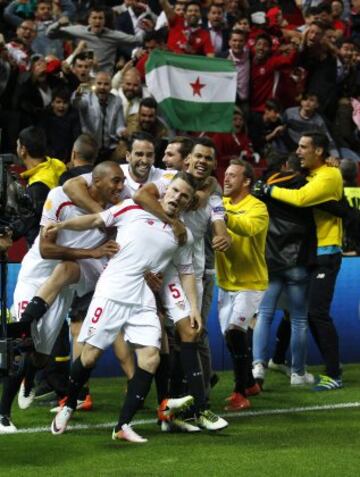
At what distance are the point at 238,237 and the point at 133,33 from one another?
25.4 ft

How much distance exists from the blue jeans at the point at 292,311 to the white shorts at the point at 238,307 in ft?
2.84

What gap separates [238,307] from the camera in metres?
10.5

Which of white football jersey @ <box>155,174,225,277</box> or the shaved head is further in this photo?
white football jersey @ <box>155,174,225,277</box>

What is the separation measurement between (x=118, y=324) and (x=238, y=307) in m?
1.88

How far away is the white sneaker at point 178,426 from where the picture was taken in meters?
9.30

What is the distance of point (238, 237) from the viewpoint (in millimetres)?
10531

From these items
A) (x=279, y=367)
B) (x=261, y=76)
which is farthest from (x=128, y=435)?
(x=261, y=76)

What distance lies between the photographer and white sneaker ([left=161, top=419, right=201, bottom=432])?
30.5 feet

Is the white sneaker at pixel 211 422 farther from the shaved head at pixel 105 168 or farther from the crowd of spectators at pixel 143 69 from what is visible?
the crowd of spectators at pixel 143 69

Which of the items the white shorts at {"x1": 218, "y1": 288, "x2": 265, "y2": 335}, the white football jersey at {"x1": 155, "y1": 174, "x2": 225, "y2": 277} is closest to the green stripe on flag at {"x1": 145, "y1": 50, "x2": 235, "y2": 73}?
the white shorts at {"x1": 218, "y1": 288, "x2": 265, "y2": 335}

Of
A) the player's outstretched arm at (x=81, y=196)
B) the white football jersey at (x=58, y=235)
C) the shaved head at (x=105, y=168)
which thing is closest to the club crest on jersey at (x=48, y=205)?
the white football jersey at (x=58, y=235)

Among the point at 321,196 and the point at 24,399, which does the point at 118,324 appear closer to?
the point at 24,399

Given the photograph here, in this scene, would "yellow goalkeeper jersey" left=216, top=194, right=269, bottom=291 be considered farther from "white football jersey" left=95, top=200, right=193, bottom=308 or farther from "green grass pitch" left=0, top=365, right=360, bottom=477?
"white football jersey" left=95, top=200, right=193, bottom=308

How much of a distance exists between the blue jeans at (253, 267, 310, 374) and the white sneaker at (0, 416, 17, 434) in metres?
2.81
